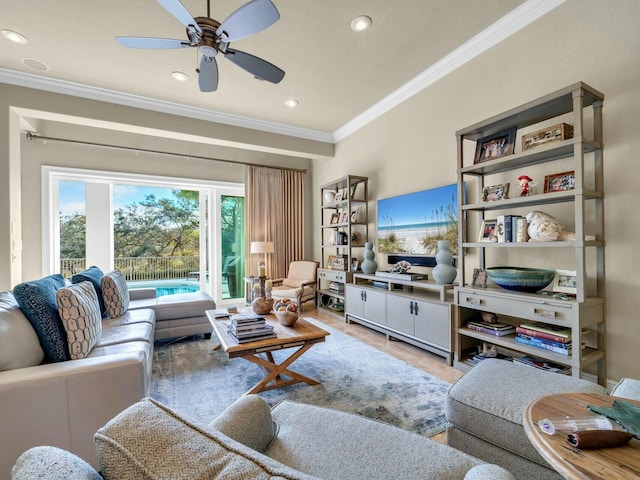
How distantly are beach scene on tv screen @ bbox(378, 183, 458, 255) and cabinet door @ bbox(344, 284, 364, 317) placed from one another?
2.19 feet

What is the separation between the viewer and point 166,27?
2.60 meters

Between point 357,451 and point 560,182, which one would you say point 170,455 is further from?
point 560,182

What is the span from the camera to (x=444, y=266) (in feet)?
9.84

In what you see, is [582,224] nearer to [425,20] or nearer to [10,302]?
[425,20]

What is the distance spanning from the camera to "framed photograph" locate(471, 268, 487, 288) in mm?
2654

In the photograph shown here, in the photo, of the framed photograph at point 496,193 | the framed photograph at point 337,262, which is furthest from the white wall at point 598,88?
Answer: the framed photograph at point 337,262

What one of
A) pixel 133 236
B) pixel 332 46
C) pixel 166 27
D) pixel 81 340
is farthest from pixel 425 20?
pixel 133 236

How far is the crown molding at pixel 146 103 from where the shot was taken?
10.8ft

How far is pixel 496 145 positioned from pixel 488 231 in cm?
76

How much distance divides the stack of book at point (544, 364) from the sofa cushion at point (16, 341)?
122 inches

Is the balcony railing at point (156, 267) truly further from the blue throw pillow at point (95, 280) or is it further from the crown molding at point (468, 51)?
the crown molding at point (468, 51)

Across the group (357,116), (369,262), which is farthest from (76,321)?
(357,116)

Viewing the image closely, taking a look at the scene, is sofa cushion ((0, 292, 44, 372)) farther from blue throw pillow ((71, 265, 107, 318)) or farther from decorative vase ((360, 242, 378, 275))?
decorative vase ((360, 242, 378, 275))

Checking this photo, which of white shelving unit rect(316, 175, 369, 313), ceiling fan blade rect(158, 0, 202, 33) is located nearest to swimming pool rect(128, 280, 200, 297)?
white shelving unit rect(316, 175, 369, 313)
